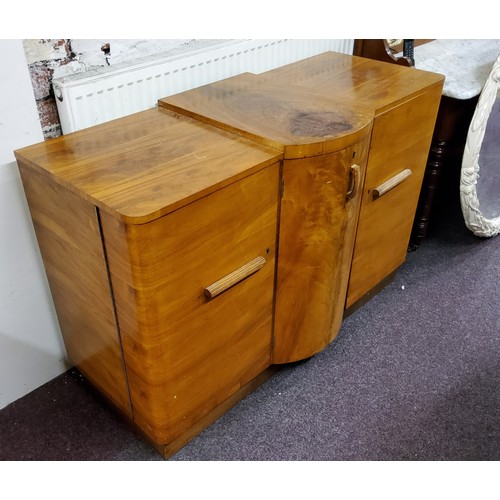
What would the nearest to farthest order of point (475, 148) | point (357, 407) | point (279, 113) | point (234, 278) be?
point (234, 278) → point (279, 113) → point (357, 407) → point (475, 148)

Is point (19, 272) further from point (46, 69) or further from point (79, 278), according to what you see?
point (46, 69)

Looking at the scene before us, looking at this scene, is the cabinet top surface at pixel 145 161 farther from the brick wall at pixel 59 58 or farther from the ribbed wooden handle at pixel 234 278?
the ribbed wooden handle at pixel 234 278

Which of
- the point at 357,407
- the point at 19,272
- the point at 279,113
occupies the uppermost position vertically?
the point at 279,113

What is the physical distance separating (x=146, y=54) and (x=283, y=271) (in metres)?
0.62

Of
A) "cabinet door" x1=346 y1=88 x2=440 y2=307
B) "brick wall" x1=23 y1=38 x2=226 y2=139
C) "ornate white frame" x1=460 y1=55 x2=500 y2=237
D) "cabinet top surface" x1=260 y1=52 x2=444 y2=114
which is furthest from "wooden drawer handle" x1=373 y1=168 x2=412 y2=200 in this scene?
"brick wall" x1=23 y1=38 x2=226 y2=139

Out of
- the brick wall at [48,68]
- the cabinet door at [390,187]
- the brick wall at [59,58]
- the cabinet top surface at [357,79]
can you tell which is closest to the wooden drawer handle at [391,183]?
the cabinet door at [390,187]

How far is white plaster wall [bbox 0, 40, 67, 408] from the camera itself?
1056 mm

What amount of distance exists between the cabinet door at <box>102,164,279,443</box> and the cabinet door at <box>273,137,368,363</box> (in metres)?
0.04

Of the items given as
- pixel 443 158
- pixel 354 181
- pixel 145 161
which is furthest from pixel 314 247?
pixel 443 158

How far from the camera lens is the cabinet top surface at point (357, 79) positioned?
1.31 metres

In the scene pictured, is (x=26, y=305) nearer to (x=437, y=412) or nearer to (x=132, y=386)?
(x=132, y=386)

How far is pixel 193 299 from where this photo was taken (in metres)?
1.01

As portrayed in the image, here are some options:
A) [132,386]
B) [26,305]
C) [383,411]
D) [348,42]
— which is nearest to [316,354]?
[383,411]

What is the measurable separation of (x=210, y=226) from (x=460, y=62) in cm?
134
